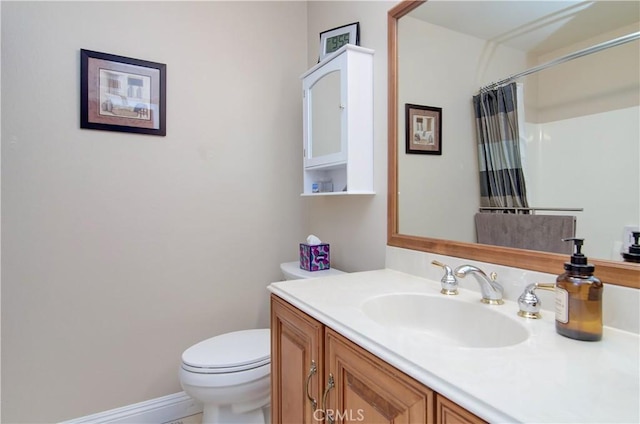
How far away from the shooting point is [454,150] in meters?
1.21

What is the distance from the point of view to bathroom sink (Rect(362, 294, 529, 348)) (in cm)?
85

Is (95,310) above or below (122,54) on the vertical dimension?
below

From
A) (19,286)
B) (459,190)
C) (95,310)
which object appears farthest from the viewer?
(95,310)

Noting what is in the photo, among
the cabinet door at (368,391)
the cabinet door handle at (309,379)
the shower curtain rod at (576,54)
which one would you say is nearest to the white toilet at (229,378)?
the cabinet door handle at (309,379)

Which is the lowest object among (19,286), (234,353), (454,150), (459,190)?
(234,353)

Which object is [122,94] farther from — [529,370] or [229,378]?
[529,370]

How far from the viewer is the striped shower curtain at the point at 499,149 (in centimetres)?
101

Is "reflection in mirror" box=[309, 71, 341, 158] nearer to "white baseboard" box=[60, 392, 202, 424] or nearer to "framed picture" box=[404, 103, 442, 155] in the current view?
"framed picture" box=[404, 103, 442, 155]

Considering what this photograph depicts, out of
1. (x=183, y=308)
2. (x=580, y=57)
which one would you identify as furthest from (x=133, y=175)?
(x=580, y=57)

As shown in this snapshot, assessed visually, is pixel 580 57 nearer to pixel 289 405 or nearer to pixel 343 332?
pixel 343 332

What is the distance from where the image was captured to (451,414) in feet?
1.73

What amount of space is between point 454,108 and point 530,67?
10.7 inches

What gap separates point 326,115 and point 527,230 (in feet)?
3.25

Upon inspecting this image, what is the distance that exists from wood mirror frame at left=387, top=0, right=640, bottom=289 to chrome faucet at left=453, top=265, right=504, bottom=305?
80mm
